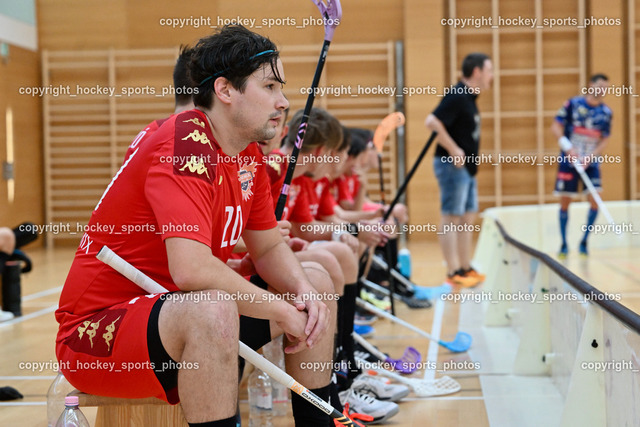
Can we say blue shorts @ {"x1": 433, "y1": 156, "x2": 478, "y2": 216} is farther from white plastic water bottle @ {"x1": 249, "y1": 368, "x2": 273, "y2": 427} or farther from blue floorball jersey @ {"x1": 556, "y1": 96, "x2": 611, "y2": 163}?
white plastic water bottle @ {"x1": 249, "y1": 368, "x2": 273, "y2": 427}

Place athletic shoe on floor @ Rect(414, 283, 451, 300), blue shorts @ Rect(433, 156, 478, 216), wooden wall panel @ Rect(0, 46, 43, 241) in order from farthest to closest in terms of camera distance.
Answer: wooden wall panel @ Rect(0, 46, 43, 241) → blue shorts @ Rect(433, 156, 478, 216) → athletic shoe on floor @ Rect(414, 283, 451, 300)

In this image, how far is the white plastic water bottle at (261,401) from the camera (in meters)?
2.58

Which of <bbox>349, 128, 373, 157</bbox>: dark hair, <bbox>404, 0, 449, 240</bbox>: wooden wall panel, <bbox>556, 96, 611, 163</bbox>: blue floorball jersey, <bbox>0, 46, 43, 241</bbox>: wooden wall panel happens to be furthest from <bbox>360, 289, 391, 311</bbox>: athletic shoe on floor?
<bbox>0, 46, 43, 241</bbox>: wooden wall panel

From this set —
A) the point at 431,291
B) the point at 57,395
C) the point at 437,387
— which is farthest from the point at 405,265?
the point at 57,395

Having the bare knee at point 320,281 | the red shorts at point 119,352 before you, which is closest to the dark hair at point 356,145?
the bare knee at point 320,281

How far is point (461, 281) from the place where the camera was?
5.80m

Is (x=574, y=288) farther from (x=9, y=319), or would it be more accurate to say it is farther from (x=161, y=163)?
(x=9, y=319)

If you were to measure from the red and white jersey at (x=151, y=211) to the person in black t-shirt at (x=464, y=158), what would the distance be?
421cm

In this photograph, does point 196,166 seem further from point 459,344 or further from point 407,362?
point 459,344

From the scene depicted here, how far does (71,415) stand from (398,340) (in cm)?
242

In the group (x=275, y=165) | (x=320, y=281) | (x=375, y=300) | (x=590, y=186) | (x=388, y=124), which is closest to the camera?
(x=320, y=281)

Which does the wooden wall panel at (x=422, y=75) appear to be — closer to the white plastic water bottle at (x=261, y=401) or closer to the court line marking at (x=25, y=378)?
the court line marking at (x=25, y=378)

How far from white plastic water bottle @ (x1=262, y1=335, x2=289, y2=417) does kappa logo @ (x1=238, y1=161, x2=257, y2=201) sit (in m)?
0.95

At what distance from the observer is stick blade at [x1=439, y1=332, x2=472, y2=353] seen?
3633mm
